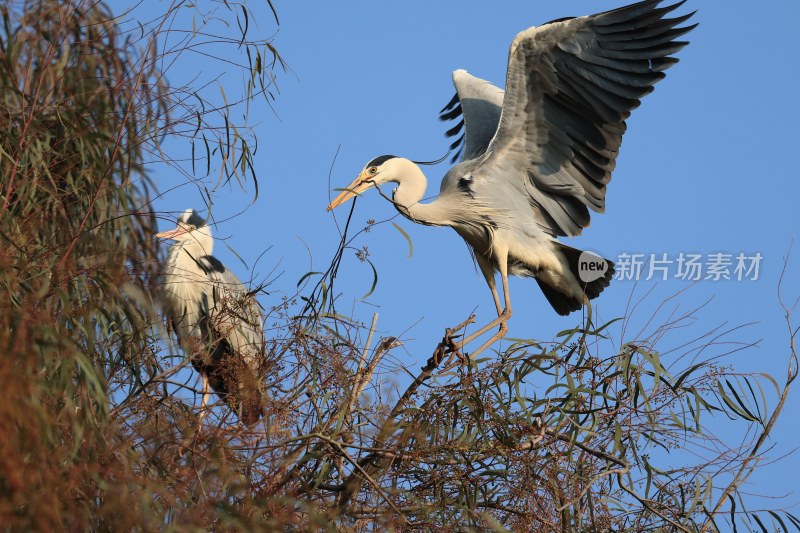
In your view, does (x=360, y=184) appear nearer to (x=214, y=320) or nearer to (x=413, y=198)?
(x=413, y=198)

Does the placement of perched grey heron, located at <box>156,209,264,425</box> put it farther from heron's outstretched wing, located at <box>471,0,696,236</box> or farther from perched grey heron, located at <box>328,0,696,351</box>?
heron's outstretched wing, located at <box>471,0,696,236</box>

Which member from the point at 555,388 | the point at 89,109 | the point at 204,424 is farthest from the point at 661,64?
the point at 204,424

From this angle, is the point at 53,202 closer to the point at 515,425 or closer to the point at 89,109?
the point at 89,109

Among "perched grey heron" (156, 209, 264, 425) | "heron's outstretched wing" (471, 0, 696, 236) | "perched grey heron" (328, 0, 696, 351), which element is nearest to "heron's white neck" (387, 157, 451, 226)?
"perched grey heron" (328, 0, 696, 351)

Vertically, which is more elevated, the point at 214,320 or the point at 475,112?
the point at 475,112

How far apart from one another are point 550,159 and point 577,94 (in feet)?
1.08

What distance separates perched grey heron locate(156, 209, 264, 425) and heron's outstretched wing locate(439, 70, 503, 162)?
1.25 meters

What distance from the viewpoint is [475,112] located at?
521 centimetres

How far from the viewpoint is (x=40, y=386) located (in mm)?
1955

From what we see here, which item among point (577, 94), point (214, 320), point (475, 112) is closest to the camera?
point (214, 320)

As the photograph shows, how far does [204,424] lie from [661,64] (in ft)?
8.17

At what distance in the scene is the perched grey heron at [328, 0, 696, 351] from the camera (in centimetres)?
407

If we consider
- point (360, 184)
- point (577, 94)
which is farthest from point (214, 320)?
point (577, 94)

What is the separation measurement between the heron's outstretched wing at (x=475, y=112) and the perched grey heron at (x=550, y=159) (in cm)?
41
